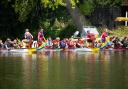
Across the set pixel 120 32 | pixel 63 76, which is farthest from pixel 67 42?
pixel 63 76

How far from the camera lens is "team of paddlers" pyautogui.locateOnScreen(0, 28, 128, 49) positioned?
44.4 metres

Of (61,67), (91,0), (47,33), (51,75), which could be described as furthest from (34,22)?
(51,75)

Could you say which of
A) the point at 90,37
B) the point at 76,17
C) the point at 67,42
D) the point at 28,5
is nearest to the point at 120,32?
the point at 76,17

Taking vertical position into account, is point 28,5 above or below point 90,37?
above

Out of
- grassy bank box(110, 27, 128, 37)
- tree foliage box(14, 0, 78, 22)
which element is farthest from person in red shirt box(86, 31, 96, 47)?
grassy bank box(110, 27, 128, 37)

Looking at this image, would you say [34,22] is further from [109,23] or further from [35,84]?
[35,84]

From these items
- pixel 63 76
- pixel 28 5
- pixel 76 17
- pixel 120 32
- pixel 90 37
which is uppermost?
pixel 28 5

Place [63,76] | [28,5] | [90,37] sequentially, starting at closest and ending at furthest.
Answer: [63,76]
[90,37]
[28,5]

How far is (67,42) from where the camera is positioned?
45.1 m

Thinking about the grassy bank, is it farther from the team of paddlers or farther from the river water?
the river water

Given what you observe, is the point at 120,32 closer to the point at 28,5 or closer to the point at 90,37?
the point at 90,37

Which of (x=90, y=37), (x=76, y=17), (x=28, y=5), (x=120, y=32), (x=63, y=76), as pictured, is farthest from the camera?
(x=120, y=32)

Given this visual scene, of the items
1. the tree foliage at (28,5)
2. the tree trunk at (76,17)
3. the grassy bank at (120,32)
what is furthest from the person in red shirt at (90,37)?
the grassy bank at (120,32)

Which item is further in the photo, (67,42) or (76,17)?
(76,17)
